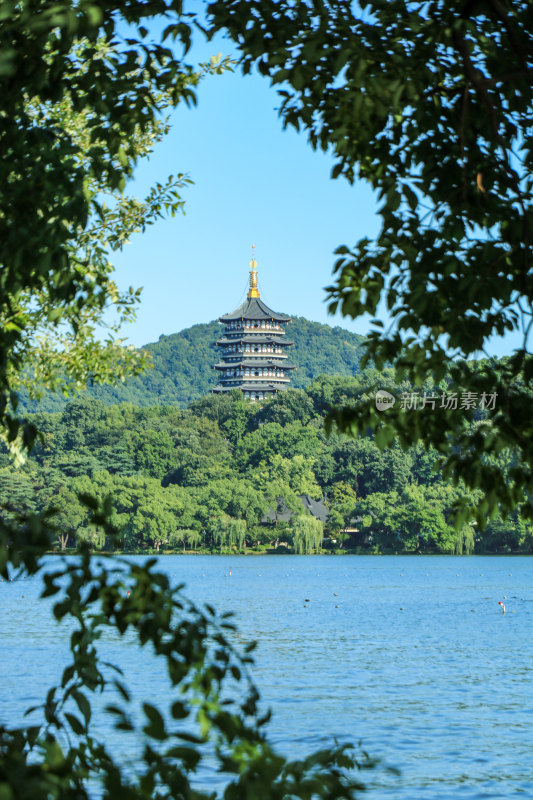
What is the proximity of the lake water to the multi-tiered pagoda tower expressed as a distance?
2497 inches

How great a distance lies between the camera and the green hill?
155 metres

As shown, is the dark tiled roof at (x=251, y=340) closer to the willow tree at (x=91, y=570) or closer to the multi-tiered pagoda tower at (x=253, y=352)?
the multi-tiered pagoda tower at (x=253, y=352)

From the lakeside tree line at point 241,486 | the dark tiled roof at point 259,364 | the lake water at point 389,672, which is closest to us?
the lake water at point 389,672

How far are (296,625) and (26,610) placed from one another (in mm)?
10857

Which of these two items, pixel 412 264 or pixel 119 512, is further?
pixel 119 512

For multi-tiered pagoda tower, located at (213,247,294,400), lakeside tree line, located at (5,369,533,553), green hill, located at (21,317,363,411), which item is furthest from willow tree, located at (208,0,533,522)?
green hill, located at (21,317,363,411)

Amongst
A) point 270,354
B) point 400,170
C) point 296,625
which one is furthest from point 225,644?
point 270,354

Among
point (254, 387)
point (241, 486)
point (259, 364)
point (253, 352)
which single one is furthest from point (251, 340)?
point (241, 486)

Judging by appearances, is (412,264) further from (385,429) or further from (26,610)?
(26,610)

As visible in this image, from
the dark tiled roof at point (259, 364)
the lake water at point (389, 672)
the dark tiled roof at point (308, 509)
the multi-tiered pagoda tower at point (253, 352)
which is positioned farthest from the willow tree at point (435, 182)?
the dark tiled roof at point (259, 364)

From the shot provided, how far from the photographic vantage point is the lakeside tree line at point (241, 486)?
69312 millimetres

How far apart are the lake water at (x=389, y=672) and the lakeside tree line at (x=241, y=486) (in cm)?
2506

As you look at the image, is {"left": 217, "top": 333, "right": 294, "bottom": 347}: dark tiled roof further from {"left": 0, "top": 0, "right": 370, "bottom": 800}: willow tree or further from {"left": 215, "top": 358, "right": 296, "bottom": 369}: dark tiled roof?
{"left": 0, "top": 0, "right": 370, "bottom": 800}: willow tree

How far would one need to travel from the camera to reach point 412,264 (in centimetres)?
318
